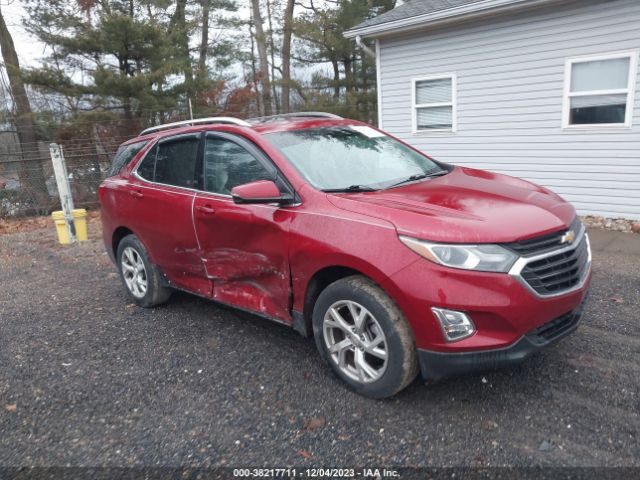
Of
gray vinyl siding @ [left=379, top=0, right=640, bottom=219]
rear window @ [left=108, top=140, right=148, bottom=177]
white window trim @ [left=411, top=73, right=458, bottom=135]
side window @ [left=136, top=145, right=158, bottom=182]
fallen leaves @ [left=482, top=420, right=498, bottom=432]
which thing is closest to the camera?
fallen leaves @ [left=482, top=420, right=498, bottom=432]

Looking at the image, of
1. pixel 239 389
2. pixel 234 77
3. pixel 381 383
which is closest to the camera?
pixel 381 383

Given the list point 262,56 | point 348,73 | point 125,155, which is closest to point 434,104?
point 125,155

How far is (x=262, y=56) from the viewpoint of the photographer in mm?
20109

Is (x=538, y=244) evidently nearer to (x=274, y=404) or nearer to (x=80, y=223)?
(x=274, y=404)

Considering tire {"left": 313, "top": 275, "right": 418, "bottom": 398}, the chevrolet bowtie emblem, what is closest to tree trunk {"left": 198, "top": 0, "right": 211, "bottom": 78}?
tire {"left": 313, "top": 275, "right": 418, "bottom": 398}

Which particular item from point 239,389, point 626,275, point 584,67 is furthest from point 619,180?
point 239,389

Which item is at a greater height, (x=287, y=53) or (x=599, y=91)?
(x=287, y=53)

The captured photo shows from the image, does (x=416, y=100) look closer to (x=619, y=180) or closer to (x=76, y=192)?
(x=619, y=180)

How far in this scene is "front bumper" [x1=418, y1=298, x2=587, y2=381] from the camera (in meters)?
2.66

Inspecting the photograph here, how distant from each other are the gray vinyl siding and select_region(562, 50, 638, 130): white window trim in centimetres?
6

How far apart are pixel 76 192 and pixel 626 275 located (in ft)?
39.0

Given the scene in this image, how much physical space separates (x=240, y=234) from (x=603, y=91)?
6792 mm

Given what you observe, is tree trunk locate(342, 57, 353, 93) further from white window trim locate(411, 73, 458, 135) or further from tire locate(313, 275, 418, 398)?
tire locate(313, 275, 418, 398)

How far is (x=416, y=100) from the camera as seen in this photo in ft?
33.0
